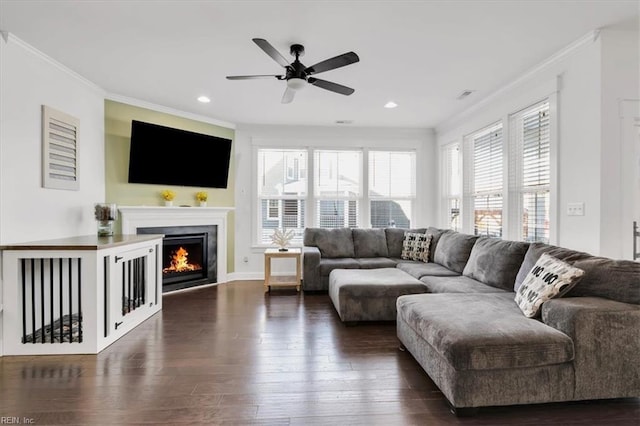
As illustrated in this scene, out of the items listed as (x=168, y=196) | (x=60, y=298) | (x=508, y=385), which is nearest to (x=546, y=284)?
(x=508, y=385)

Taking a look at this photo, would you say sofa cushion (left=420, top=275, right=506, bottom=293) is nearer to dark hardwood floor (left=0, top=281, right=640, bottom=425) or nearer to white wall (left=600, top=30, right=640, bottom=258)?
dark hardwood floor (left=0, top=281, right=640, bottom=425)

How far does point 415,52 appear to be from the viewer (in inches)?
116

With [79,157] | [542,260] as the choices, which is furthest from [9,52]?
[542,260]

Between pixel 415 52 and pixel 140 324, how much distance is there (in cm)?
386

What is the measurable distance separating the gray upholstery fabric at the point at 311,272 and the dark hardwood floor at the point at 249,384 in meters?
1.28

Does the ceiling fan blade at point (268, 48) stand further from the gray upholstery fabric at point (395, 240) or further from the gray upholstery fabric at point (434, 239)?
the gray upholstery fabric at point (395, 240)

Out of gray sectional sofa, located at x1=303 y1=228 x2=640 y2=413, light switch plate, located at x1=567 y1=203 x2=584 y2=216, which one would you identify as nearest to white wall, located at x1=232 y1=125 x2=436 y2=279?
light switch plate, located at x1=567 y1=203 x2=584 y2=216

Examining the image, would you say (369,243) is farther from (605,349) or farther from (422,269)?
(605,349)

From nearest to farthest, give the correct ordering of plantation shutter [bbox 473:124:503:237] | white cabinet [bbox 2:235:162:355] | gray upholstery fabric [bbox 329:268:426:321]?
white cabinet [bbox 2:235:162:355]
gray upholstery fabric [bbox 329:268:426:321]
plantation shutter [bbox 473:124:503:237]

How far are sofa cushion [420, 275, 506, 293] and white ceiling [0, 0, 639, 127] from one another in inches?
→ 87.5

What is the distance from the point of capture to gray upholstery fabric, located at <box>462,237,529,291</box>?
2949 millimetres

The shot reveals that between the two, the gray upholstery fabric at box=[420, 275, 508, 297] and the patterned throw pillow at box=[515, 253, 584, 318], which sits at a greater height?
the patterned throw pillow at box=[515, 253, 584, 318]

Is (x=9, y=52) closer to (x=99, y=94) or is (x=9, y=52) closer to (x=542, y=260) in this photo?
(x=99, y=94)

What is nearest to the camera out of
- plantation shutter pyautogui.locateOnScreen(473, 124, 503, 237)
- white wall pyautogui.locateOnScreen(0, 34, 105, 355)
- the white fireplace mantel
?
white wall pyautogui.locateOnScreen(0, 34, 105, 355)
